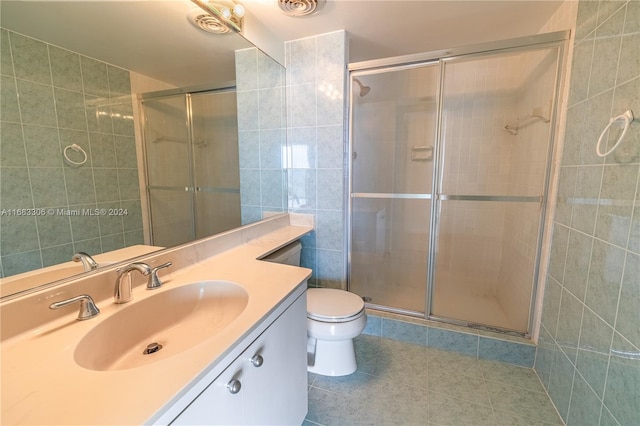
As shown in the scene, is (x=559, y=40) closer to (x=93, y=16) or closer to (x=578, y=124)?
(x=578, y=124)

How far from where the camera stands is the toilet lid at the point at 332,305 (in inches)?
59.5

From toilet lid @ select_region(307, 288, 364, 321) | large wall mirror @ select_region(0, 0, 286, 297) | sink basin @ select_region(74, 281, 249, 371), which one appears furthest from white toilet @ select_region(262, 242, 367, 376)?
large wall mirror @ select_region(0, 0, 286, 297)

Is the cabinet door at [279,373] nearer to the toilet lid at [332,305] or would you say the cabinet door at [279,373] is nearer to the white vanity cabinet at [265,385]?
the white vanity cabinet at [265,385]

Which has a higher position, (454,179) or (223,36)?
(223,36)

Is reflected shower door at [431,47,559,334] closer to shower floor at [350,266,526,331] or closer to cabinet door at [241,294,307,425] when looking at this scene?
shower floor at [350,266,526,331]

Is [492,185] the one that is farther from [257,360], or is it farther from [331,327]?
[257,360]

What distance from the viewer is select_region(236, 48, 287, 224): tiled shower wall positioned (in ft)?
5.74

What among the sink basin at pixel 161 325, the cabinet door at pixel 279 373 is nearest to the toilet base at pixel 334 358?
the cabinet door at pixel 279 373

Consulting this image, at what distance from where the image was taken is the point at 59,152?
0.84m

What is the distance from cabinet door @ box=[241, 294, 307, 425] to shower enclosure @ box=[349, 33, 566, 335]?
1.17 metres

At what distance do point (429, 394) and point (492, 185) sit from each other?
1.49 meters

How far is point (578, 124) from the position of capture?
52.9 inches

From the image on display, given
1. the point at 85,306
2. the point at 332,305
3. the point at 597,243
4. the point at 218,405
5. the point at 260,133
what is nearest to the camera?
the point at 218,405

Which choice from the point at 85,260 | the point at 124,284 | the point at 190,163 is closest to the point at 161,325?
the point at 124,284
